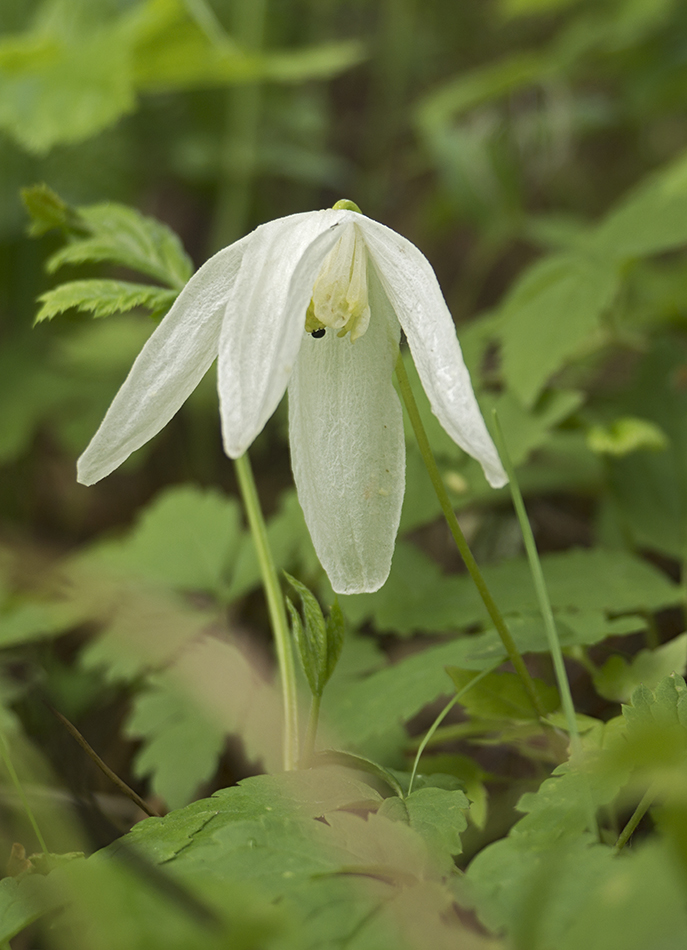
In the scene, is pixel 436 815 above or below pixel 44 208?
below

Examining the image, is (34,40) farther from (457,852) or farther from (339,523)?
A: (457,852)

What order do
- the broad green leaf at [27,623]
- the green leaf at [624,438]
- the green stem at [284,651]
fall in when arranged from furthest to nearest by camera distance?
the broad green leaf at [27,623] < the green leaf at [624,438] < the green stem at [284,651]

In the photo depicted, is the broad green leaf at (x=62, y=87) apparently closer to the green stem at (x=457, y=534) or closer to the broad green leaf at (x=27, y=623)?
the broad green leaf at (x=27, y=623)

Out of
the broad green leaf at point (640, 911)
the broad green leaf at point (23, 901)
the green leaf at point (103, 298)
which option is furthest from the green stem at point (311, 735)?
the green leaf at point (103, 298)

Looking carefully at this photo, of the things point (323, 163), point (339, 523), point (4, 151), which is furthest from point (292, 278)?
point (323, 163)

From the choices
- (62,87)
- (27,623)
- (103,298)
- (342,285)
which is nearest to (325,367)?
(342,285)

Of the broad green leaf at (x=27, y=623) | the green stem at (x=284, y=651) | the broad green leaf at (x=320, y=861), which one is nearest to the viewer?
the broad green leaf at (x=320, y=861)

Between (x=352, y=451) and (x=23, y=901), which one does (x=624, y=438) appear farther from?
(x=23, y=901)

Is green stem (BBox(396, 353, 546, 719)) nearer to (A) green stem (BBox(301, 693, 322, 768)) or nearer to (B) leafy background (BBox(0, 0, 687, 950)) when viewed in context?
(B) leafy background (BBox(0, 0, 687, 950))
